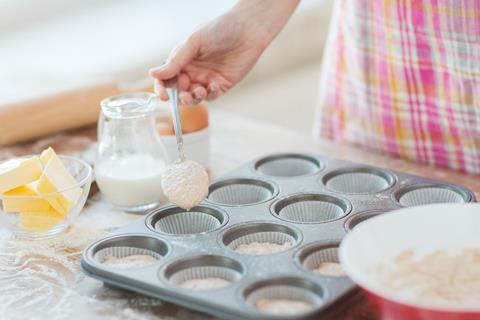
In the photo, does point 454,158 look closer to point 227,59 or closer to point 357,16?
point 357,16

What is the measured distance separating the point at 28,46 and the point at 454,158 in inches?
79.2

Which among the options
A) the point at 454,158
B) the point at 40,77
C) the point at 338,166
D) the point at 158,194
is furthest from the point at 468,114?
the point at 40,77

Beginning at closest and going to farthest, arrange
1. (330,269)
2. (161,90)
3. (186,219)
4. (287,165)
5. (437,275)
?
(437,275) < (330,269) < (186,219) < (161,90) < (287,165)

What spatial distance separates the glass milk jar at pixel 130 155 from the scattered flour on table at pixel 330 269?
44cm

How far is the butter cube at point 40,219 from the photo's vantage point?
152cm

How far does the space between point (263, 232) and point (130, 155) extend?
1.26 ft

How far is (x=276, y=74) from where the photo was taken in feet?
12.4

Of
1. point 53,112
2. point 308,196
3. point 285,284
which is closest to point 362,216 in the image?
point 308,196

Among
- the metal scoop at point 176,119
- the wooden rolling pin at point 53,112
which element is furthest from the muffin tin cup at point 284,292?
the wooden rolling pin at point 53,112

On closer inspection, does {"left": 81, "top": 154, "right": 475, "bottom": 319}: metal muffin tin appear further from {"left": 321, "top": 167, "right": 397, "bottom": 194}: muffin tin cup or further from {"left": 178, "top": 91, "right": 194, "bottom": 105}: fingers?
{"left": 178, "top": 91, "right": 194, "bottom": 105}: fingers

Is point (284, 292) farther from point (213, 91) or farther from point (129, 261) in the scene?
point (213, 91)

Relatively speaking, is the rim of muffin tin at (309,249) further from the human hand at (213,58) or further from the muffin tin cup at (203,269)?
the human hand at (213,58)

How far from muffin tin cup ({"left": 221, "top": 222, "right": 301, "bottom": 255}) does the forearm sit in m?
0.52

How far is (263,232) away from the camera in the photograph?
1414 millimetres
